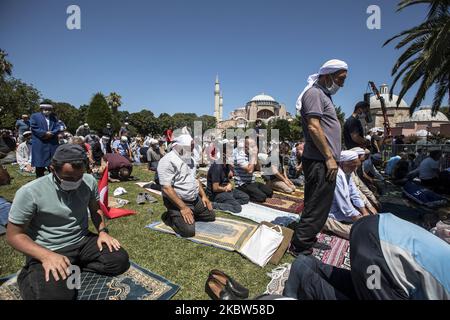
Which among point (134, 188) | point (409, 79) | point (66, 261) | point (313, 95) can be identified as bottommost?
point (134, 188)

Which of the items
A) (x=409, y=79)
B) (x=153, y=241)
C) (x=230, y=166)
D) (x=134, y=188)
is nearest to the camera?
(x=153, y=241)

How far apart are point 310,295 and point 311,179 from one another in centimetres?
158

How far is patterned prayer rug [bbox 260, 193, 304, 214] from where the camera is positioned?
5.51 meters

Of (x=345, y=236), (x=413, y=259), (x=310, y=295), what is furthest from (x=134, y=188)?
(x=413, y=259)

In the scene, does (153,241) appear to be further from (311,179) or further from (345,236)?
(345,236)

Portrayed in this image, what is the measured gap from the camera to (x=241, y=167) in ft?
20.9

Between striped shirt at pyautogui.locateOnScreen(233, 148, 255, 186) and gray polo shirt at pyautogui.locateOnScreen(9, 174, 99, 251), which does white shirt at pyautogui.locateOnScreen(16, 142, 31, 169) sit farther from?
gray polo shirt at pyautogui.locateOnScreen(9, 174, 99, 251)

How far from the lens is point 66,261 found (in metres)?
2.26

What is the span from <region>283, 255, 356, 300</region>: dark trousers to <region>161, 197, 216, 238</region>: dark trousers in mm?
2046

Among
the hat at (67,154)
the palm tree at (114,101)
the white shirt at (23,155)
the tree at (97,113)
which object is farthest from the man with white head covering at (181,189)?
the palm tree at (114,101)

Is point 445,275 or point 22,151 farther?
point 22,151
